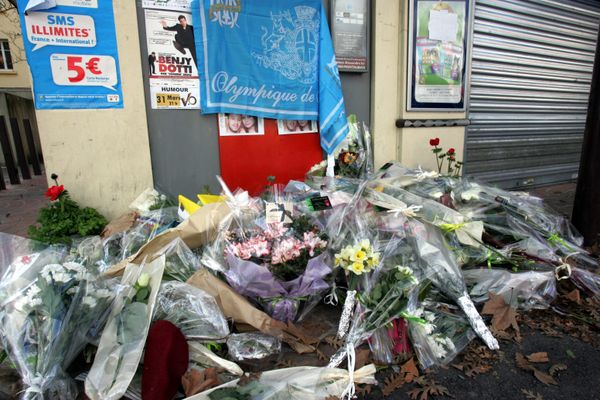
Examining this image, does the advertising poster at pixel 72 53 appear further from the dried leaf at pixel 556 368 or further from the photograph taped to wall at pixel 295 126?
the dried leaf at pixel 556 368

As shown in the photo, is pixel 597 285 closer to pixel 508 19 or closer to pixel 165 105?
pixel 165 105

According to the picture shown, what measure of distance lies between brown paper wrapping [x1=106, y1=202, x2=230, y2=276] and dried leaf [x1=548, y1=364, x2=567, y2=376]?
2.23 meters

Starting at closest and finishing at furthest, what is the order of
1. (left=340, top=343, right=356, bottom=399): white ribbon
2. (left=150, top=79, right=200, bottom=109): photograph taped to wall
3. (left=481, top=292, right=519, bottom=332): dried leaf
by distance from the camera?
(left=340, top=343, right=356, bottom=399): white ribbon → (left=481, top=292, right=519, bottom=332): dried leaf → (left=150, top=79, right=200, bottom=109): photograph taped to wall

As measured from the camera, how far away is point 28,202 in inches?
260

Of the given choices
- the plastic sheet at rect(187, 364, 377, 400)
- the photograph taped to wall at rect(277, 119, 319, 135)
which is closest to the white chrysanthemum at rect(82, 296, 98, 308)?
the plastic sheet at rect(187, 364, 377, 400)

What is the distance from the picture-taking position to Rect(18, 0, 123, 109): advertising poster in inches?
124

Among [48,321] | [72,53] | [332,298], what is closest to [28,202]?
[72,53]

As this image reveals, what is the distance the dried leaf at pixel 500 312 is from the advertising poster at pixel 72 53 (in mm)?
3636

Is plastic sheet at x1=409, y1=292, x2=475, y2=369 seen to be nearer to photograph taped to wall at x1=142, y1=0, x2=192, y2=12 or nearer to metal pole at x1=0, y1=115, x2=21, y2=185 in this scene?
photograph taped to wall at x1=142, y1=0, x2=192, y2=12

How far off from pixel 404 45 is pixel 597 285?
135 inches

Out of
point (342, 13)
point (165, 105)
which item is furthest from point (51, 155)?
point (342, 13)

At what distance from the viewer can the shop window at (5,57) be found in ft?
47.6

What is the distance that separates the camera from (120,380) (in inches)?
62.1

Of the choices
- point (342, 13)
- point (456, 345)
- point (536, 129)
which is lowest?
point (456, 345)
